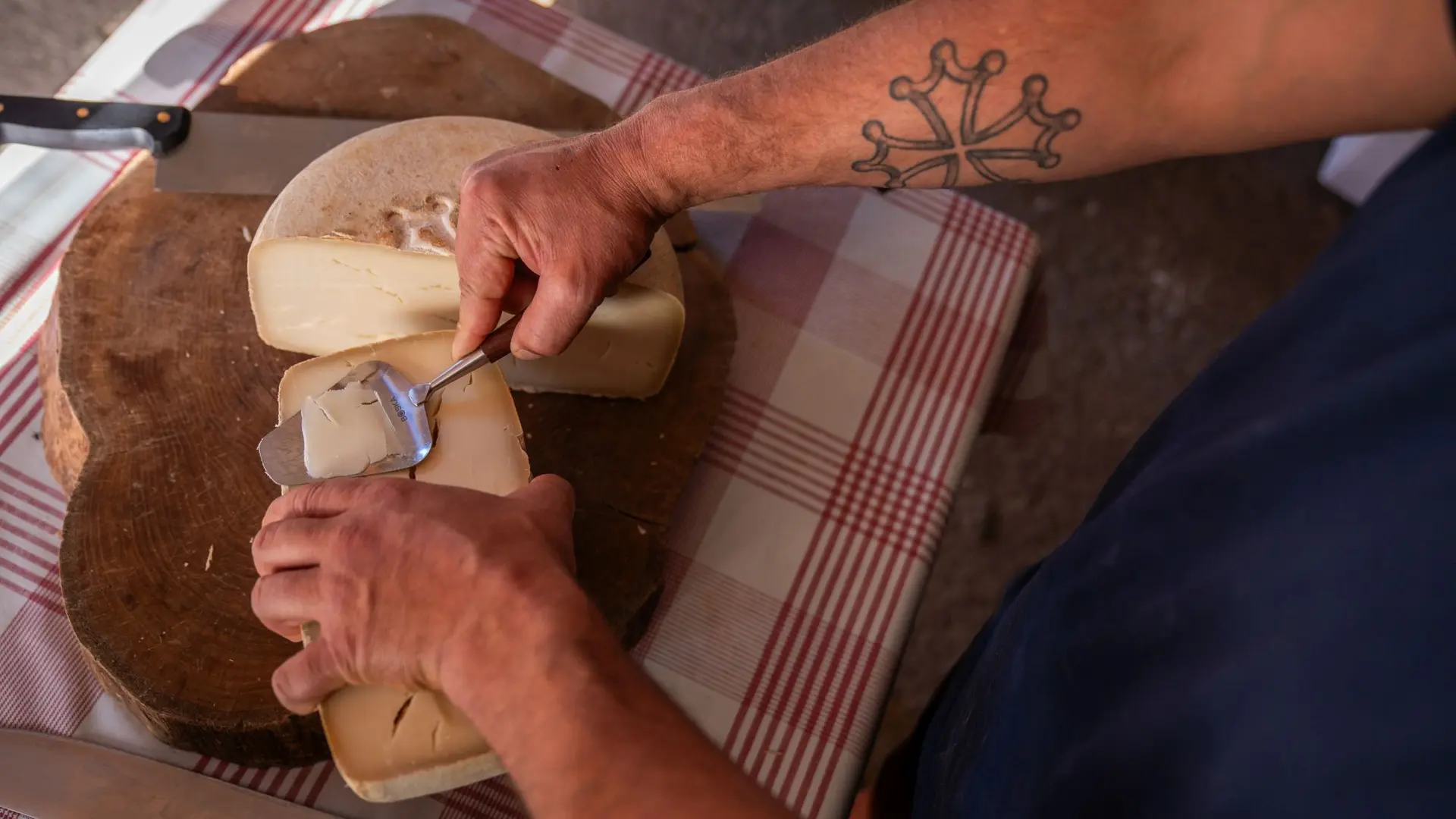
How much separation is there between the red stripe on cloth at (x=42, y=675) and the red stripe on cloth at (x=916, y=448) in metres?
0.91

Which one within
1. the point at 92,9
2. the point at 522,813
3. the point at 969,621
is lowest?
the point at 969,621

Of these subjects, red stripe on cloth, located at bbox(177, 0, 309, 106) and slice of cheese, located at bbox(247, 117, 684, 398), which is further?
red stripe on cloth, located at bbox(177, 0, 309, 106)

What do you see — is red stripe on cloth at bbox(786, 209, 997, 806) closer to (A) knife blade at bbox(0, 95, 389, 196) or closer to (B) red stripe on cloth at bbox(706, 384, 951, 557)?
(B) red stripe on cloth at bbox(706, 384, 951, 557)

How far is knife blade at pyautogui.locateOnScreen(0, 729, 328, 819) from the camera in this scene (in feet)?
3.18

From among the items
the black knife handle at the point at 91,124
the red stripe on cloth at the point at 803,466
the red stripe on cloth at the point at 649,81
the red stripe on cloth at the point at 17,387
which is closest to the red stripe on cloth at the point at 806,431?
the red stripe on cloth at the point at 803,466

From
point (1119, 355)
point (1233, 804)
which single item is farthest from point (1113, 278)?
point (1233, 804)

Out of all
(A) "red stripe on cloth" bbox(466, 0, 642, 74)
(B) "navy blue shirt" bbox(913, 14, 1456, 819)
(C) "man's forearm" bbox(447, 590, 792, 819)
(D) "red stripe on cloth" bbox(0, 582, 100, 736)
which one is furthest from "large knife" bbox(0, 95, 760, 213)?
(B) "navy blue shirt" bbox(913, 14, 1456, 819)

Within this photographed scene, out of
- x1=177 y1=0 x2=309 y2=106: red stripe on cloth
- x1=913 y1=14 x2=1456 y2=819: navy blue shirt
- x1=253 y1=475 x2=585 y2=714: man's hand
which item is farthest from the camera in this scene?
x1=177 y1=0 x2=309 y2=106: red stripe on cloth

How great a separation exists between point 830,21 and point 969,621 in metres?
1.93

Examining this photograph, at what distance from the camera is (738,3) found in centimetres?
296

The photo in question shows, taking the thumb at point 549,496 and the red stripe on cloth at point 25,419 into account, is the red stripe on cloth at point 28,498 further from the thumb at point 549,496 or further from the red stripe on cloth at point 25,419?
the thumb at point 549,496

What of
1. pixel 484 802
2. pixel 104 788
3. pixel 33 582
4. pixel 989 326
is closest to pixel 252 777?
pixel 104 788

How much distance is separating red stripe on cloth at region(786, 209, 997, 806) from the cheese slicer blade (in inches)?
24.5

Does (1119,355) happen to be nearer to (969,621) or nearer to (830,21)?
(969,621)
